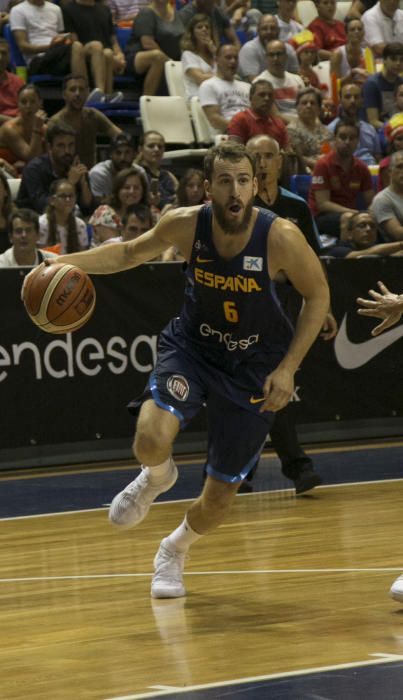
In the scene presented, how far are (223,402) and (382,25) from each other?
11852mm

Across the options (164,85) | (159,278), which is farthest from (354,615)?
(164,85)

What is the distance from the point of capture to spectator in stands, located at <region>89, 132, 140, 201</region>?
12188 millimetres

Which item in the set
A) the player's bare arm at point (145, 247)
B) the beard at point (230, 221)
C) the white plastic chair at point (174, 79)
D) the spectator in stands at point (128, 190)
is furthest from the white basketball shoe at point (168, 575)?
the white plastic chair at point (174, 79)

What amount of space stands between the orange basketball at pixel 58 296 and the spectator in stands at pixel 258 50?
951 centimetres

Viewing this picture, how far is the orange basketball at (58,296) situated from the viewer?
5.75 m

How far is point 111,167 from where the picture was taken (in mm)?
12344

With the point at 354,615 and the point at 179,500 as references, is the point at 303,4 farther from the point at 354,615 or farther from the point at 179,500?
the point at 354,615

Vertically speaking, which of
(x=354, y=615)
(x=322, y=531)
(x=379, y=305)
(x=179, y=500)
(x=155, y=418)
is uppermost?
(x=379, y=305)

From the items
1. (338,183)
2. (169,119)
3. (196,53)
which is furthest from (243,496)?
(196,53)

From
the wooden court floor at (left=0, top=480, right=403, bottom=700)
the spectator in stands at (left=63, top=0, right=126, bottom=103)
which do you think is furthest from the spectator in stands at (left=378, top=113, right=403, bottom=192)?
the wooden court floor at (left=0, top=480, right=403, bottom=700)

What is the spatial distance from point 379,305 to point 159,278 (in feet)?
17.0

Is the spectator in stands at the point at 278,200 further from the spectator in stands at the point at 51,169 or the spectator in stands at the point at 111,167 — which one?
the spectator in stands at the point at 111,167

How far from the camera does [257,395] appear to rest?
5727 millimetres

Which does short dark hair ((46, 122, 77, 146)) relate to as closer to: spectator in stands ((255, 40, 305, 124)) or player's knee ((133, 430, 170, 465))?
spectator in stands ((255, 40, 305, 124))
